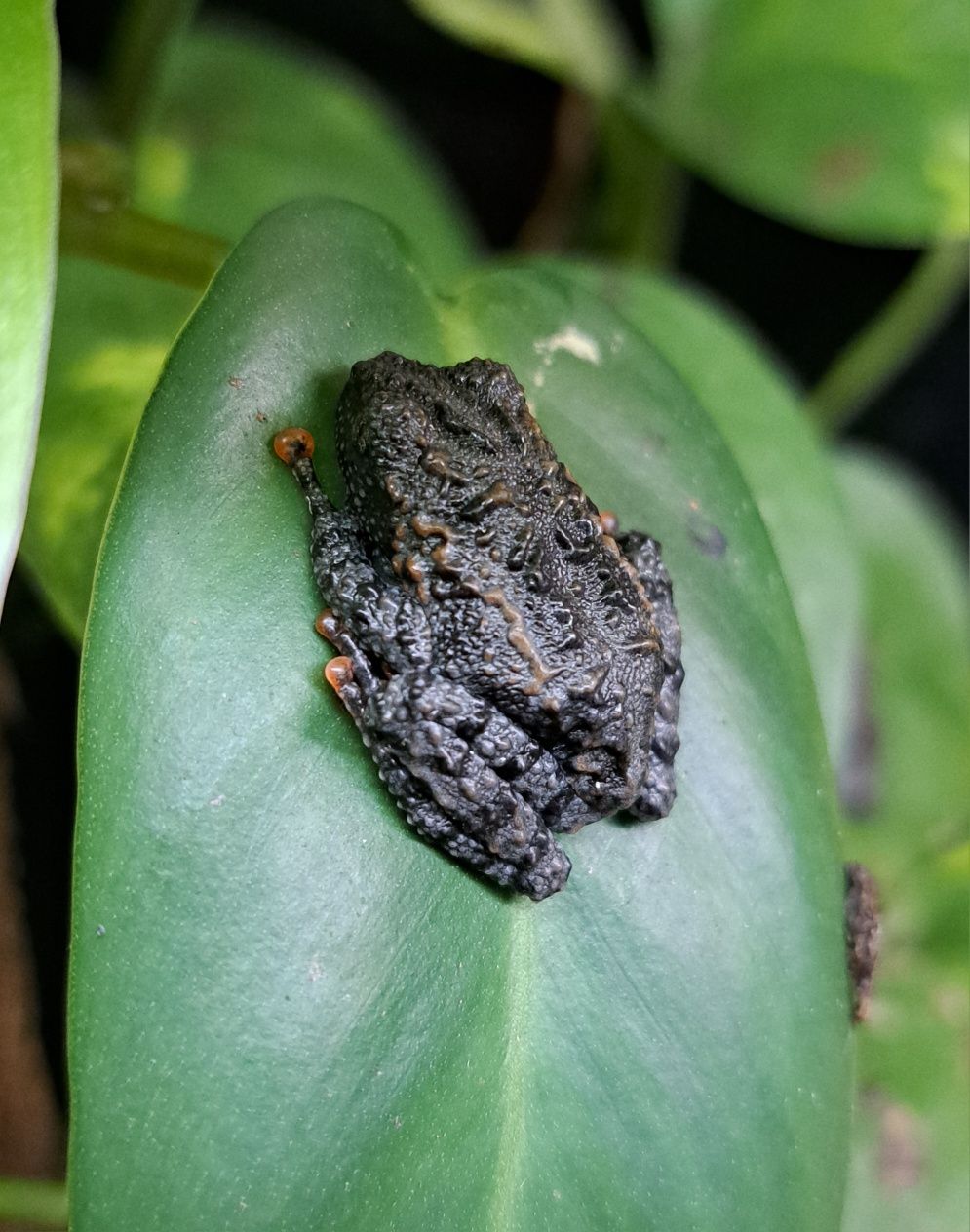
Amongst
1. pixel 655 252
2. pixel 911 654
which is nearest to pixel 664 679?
pixel 911 654

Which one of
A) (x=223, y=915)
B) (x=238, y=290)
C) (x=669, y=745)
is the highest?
(x=238, y=290)

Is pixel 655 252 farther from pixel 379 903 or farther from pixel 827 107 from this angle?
pixel 379 903

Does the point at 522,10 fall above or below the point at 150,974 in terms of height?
above

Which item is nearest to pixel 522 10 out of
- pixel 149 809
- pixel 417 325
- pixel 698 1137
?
pixel 417 325

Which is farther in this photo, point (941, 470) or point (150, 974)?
point (941, 470)

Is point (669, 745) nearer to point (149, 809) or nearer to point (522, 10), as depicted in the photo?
point (149, 809)

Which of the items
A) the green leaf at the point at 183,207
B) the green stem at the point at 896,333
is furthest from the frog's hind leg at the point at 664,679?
the green stem at the point at 896,333
